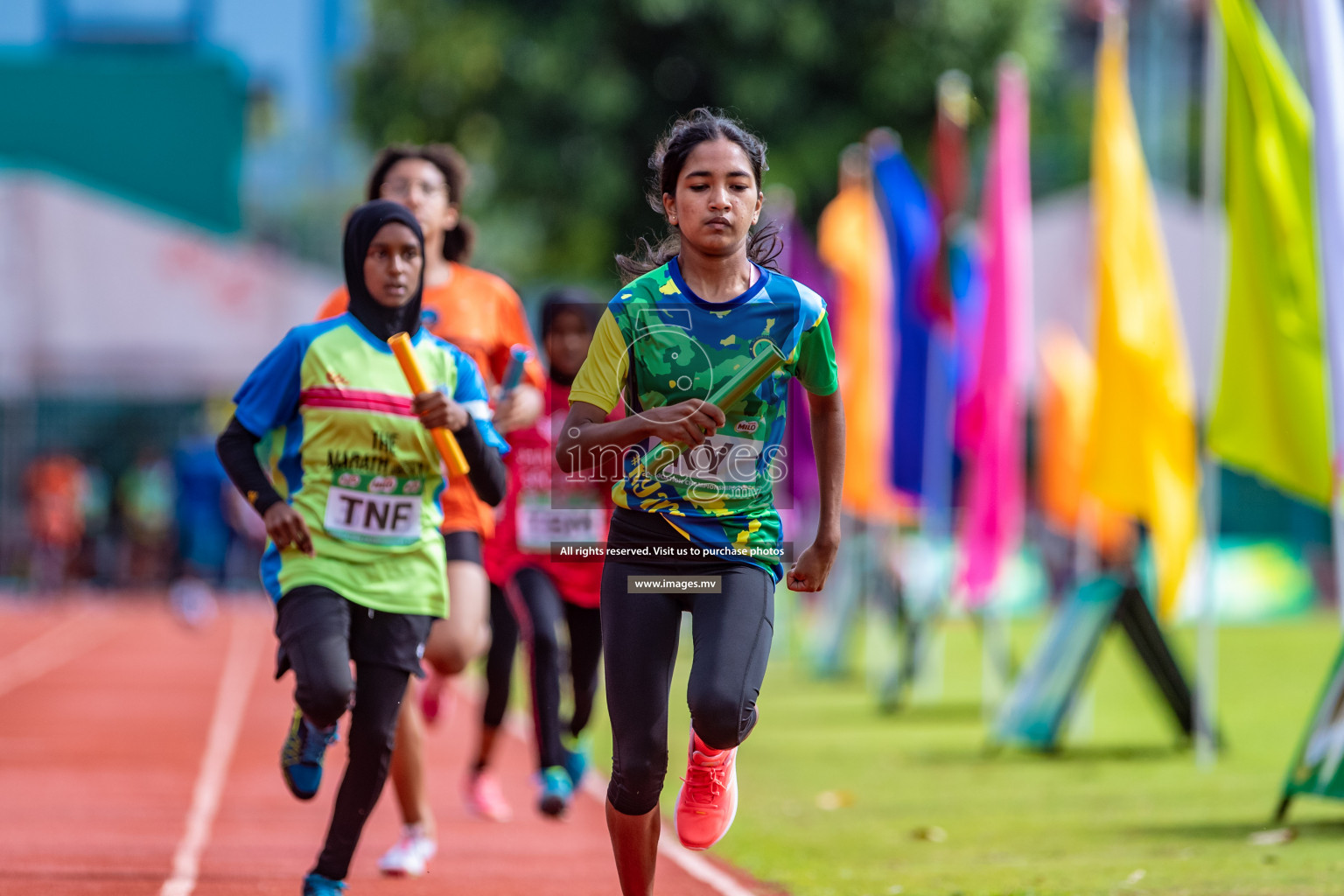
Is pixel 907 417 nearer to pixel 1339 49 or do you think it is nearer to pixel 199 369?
pixel 1339 49

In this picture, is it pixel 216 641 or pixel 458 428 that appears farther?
pixel 216 641

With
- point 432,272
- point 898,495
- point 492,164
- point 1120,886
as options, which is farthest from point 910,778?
point 492,164

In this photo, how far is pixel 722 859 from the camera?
24.9 ft

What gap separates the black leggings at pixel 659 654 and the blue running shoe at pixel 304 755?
48.4 inches

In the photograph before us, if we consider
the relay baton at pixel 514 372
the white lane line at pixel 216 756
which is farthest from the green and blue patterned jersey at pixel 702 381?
the white lane line at pixel 216 756

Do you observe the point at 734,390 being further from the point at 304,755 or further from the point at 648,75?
the point at 648,75

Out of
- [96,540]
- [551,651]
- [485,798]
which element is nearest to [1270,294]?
[551,651]

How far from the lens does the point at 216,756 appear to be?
11.2 metres

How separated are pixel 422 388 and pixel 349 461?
0.37 meters

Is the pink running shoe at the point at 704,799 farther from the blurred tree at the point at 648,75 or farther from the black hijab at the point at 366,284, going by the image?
the blurred tree at the point at 648,75

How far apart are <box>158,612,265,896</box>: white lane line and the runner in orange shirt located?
80 cm

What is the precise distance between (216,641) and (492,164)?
8.75 metres

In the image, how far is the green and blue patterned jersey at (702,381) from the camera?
484 centimetres

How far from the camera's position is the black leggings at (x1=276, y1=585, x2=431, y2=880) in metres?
5.52
